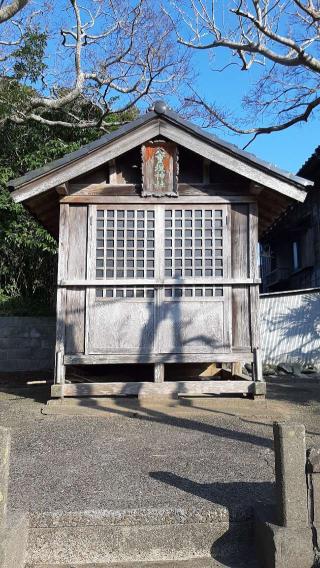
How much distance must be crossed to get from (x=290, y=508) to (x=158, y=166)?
6.05m

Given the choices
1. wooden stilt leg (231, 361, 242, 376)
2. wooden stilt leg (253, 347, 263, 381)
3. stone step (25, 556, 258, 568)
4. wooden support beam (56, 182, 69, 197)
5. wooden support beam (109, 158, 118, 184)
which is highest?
wooden support beam (109, 158, 118, 184)

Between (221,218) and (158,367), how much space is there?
2.75 m

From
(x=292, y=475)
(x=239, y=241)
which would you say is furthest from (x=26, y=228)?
(x=292, y=475)

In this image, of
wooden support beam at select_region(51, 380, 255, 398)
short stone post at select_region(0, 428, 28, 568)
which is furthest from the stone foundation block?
wooden support beam at select_region(51, 380, 255, 398)

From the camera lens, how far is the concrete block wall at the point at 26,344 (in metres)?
12.9

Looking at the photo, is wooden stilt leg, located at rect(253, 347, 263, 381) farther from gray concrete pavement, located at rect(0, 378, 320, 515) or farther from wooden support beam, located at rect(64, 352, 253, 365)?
gray concrete pavement, located at rect(0, 378, 320, 515)

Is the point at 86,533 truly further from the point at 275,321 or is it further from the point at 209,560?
the point at 275,321

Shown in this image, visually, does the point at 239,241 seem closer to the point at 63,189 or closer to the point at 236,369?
the point at 236,369

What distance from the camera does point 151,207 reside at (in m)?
8.09

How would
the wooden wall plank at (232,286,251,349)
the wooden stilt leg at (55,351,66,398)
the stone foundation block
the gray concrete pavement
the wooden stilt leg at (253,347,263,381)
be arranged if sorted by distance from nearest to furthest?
the stone foundation block → the gray concrete pavement → the wooden stilt leg at (55,351,66,398) → the wooden stilt leg at (253,347,263,381) → the wooden wall plank at (232,286,251,349)

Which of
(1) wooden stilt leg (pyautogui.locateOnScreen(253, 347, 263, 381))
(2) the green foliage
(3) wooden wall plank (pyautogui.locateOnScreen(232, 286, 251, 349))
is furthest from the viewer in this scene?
(2) the green foliage

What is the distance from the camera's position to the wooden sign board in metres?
8.02

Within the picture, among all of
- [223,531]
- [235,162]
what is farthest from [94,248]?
[223,531]

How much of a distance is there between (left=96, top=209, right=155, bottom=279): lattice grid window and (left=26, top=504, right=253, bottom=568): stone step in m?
4.84
